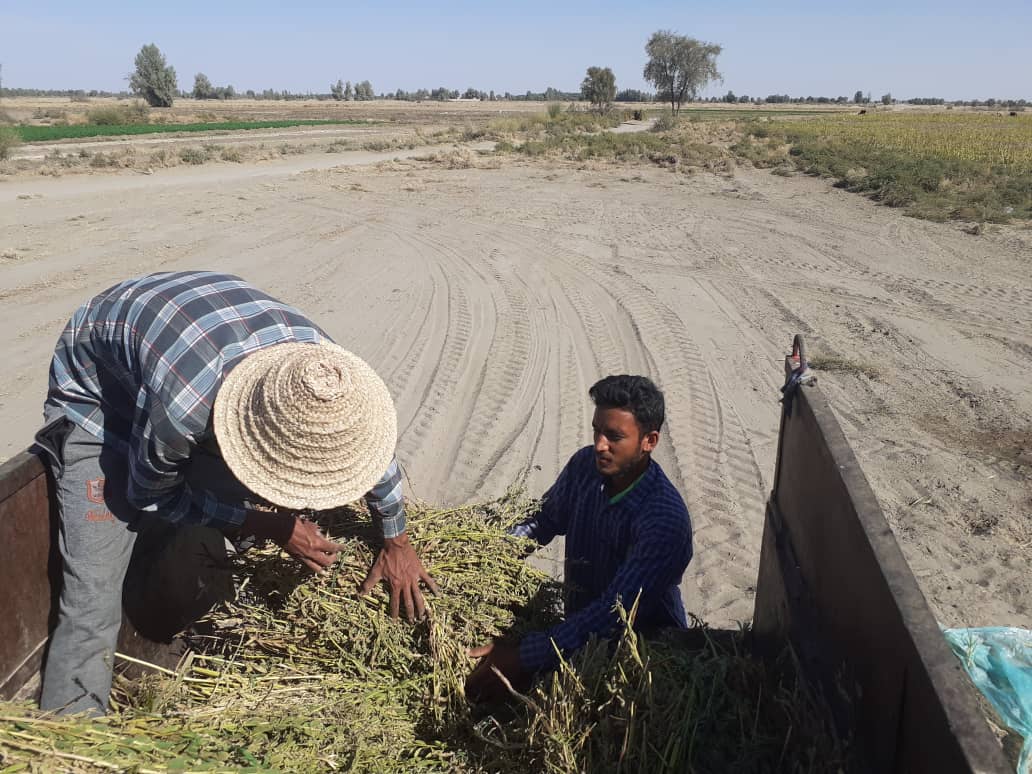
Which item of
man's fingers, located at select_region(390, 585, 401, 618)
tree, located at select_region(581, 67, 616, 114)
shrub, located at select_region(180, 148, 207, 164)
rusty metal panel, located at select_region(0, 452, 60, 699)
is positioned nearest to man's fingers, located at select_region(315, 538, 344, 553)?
man's fingers, located at select_region(390, 585, 401, 618)

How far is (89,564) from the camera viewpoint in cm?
258

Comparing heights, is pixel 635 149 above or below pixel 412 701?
above

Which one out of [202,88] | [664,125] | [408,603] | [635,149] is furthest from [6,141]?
[202,88]

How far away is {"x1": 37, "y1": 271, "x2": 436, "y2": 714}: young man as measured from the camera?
7.46ft

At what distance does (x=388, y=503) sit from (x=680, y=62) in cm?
8141

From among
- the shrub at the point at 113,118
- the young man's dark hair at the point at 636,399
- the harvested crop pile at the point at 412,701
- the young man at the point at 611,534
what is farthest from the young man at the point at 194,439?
the shrub at the point at 113,118

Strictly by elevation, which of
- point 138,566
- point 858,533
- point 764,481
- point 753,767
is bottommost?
point 764,481

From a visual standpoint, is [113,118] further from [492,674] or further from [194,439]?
[492,674]

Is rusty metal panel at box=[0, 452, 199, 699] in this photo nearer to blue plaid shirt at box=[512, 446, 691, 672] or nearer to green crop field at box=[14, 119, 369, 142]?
blue plaid shirt at box=[512, 446, 691, 672]

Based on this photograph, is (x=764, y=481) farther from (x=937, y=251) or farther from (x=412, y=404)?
(x=937, y=251)

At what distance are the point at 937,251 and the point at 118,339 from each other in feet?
42.6

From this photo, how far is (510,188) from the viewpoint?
19.3 meters

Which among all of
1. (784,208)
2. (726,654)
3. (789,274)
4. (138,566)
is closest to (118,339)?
(138,566)

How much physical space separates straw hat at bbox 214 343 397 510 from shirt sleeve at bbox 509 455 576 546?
88 cm
